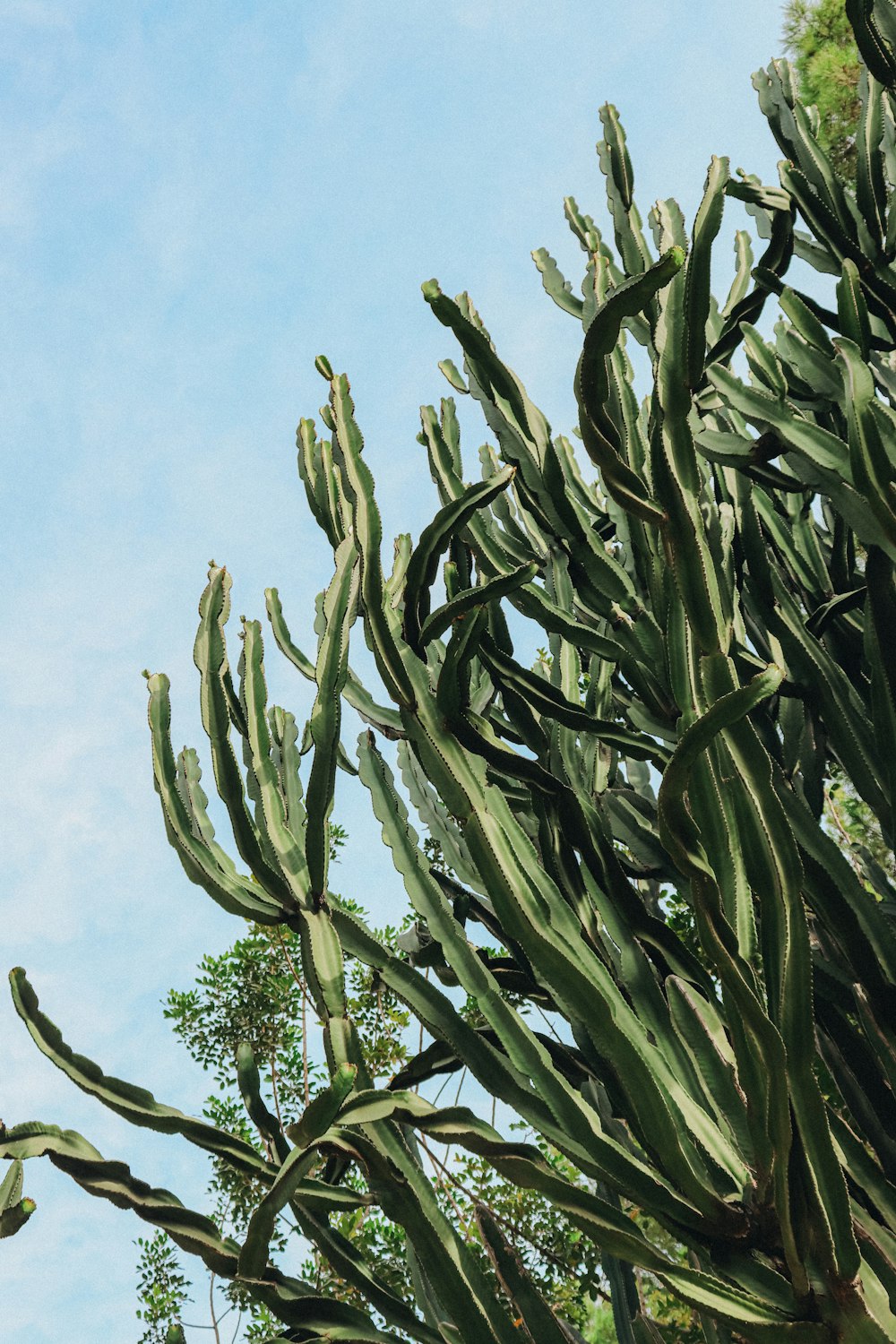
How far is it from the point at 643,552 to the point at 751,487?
1.48ft

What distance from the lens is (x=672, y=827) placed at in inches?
55.4

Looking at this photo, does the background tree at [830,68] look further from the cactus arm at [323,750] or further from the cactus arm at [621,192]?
the cactus arm at [323,750]

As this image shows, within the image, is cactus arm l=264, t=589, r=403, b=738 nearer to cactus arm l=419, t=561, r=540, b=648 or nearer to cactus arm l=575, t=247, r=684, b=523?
cactus arm l=419, t=561, r=540, b=648

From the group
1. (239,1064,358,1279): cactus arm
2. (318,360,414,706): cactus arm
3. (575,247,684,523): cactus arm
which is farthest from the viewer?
(318,360,414,706): cactus arm

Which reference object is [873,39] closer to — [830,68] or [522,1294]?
[522,1294]

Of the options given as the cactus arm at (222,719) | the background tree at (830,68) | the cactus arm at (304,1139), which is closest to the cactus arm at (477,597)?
the cactus arm at (222,719)

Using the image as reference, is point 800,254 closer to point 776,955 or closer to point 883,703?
point 883,703

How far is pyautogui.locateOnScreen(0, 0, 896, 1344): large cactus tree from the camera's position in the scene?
1.42 metres

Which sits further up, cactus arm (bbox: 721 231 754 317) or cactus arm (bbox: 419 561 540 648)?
cactus arm (bbox: 721 231 754 317)

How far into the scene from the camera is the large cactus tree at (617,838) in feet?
4.67

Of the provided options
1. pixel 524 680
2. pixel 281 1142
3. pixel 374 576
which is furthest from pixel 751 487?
pixel 281 1142

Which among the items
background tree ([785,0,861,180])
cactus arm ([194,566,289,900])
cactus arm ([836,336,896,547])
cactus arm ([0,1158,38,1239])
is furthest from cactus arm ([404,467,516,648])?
background tree ([785,0,861,180])

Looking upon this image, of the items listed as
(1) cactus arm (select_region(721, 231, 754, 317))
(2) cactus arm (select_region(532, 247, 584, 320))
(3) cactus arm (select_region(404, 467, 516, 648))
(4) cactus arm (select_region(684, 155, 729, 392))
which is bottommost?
(3) cactus arm (select_region(404, 467, 516, 648))

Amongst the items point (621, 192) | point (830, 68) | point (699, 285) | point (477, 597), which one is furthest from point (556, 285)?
point (830, 68)
